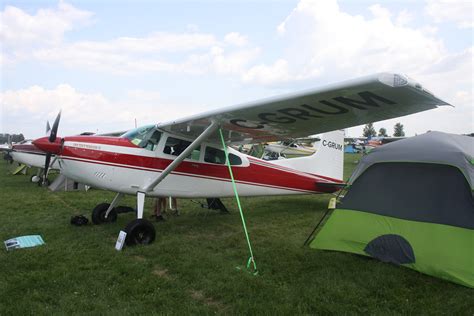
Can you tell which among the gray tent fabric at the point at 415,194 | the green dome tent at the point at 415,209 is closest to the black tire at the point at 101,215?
the green dome tent at the point at 415,209

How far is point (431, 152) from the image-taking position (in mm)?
4586

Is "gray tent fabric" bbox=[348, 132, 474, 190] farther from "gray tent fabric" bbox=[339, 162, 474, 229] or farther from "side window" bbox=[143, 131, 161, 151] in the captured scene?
"side window" bbox=[143, 131, 161, 151]

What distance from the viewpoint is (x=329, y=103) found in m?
4.64

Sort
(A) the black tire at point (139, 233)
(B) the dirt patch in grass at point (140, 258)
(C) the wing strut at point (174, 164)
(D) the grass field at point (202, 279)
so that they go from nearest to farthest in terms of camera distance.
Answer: (D) the grass field at point (202, 279) → (B) the dirt patch in grass at point (140, 258) → (A) the black tire at point (139, 233) → (C) the wing strut at point (174, 164)

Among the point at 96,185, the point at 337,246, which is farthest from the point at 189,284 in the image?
the point at 96,185

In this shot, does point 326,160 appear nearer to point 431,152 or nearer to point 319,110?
point 319,110

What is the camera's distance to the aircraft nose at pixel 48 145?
6.21 m

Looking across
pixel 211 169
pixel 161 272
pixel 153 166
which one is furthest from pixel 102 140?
pixel 161 272

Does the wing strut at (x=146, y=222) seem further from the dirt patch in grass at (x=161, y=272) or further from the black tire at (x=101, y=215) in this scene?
the black tire at (x=101, y=215)

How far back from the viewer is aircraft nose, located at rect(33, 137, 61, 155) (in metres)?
6.21

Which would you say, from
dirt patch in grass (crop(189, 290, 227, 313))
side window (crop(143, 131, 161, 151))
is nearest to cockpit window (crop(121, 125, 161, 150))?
side window (crop(143, 131, 161, 151))

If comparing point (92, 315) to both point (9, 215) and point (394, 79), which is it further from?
point (9, 215)

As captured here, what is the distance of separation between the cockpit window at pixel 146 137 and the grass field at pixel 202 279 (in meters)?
1.74

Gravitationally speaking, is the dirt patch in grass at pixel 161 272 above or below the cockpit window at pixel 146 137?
below
